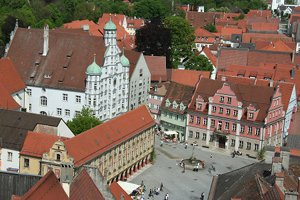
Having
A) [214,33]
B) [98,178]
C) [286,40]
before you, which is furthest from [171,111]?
[214,33]

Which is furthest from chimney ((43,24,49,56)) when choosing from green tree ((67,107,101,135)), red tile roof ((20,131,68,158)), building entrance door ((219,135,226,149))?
building entrance door ((219,135,226,149))

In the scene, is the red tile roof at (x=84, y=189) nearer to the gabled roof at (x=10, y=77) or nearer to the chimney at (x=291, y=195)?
the chimney at (x=291, y=195)

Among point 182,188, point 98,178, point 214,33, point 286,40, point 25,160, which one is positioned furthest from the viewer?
point 214,33

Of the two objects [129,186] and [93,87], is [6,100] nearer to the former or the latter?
[93,87]

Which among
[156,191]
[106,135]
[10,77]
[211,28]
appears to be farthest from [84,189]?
[211,28]

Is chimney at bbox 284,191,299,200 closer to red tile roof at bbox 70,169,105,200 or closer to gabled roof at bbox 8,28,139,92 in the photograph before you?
red tile roof at bbox 70,169,105,200

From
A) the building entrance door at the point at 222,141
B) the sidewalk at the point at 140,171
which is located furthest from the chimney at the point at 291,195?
the building entrance door at the point at 222,141

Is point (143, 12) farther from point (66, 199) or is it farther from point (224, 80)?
point (66, 199)
